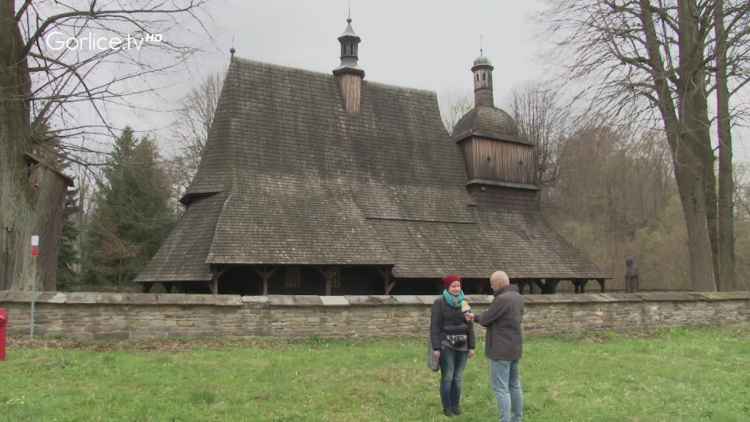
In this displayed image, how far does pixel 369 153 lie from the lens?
19.5 metres

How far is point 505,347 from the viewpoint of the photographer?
16.5 ft

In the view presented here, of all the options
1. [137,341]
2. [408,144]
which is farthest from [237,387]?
[408,144]

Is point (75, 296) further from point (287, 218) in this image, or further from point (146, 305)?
point (287, 218)

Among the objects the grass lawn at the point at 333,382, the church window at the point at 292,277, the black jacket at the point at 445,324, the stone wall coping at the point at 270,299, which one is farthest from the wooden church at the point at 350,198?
the black jacket at the point at 445,324

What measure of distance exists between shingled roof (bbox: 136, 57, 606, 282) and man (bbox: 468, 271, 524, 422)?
10.1 m

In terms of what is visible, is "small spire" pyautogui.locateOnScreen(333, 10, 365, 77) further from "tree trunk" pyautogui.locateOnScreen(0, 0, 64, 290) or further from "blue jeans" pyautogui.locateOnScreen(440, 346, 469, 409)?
"blue jeans" pyautogui.locateOnScreen(440, 346, 469, 409)

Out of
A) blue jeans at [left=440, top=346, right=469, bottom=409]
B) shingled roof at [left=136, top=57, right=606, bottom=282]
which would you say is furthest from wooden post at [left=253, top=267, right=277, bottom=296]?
blue jeans at [left=440, top=346, right=469, bottom=409]

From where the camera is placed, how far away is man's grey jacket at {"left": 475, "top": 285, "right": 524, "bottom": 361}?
16.5 ft

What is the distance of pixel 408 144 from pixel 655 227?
17993 mm

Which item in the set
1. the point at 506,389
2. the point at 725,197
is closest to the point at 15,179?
the point at 506,389

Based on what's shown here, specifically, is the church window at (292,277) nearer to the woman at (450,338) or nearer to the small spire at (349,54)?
the small spire at (349,54)

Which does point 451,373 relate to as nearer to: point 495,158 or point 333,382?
point 333,382

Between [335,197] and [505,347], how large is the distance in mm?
12888

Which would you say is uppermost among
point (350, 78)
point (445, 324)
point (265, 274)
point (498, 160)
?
point (350, 78)
